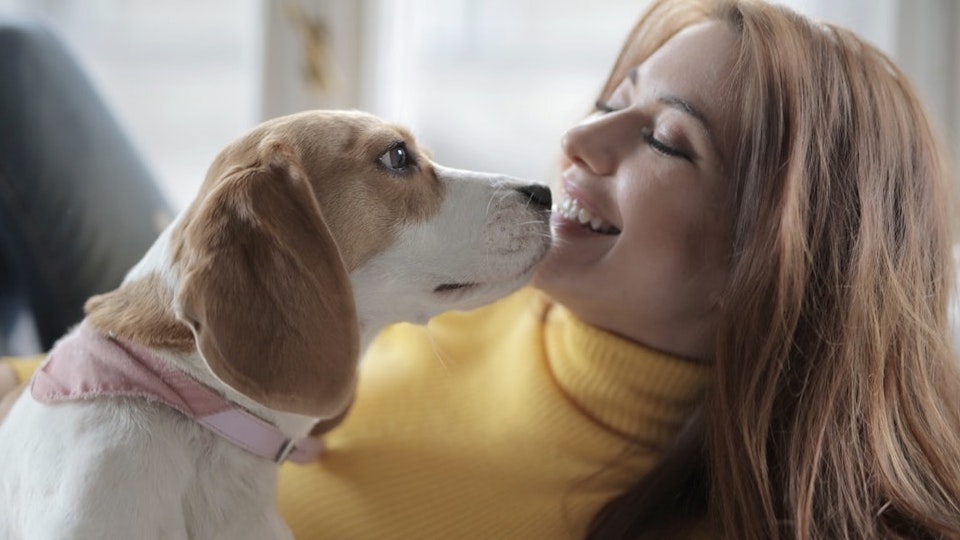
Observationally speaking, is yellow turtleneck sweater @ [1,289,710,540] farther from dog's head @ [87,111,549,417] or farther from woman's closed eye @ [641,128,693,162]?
woman's closed eye @ [641,128,693,162]

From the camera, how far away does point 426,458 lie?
3.92 feet

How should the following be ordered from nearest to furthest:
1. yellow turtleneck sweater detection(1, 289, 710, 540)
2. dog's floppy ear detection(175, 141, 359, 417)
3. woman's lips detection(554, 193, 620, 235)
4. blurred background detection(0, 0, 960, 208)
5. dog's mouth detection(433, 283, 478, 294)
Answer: dog's floppy ear detection(175, 141, 359, 417) < dog's mouth detection(433, 283, 478, 294) < yellow turtleneck sweater detection(1, 289, 710, 540) < woman's lips detection(554, 193, 620, 235) < blurred background detection(0, 0, 960, 208)

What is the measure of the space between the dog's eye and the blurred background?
1.16 m

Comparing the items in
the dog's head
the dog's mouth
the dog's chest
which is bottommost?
the dog's chest

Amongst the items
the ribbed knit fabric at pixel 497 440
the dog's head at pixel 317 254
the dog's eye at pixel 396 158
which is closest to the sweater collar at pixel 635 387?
the ribbed knit fabric at pixel 497 440

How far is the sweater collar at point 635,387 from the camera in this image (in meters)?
1.23

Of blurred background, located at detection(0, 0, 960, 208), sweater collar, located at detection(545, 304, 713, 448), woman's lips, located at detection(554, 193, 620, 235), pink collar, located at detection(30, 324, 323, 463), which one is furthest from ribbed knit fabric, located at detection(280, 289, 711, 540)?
blurred background, located at detection(0, 0, 960, 208)

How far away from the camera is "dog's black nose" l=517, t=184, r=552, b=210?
1.06 metres

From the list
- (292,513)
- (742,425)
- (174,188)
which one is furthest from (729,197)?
(174,188)

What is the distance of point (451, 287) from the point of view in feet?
3.30

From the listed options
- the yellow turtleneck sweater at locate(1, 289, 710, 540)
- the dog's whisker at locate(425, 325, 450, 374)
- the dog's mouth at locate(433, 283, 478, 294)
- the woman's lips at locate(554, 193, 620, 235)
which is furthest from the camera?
the dog's whisker at locate(425, 325, 450, 374)

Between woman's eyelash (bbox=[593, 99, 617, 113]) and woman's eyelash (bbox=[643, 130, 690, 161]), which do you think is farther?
woman's eyelash (bbox=[593, 99, 617, 113])

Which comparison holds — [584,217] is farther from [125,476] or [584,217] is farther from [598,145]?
[125,476]

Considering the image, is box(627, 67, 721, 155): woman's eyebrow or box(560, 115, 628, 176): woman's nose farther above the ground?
box(627, 67, 721, 155): woman's eyebrow
